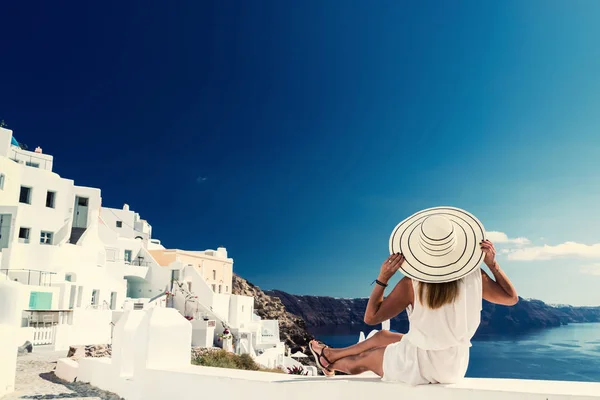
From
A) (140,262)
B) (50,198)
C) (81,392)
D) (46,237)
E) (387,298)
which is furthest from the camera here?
(140,262)

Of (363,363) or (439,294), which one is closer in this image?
(439,294)

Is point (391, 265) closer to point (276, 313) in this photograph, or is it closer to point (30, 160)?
point (30, 160)

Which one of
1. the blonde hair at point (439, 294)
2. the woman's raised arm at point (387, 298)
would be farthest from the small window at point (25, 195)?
the blonde hair at point (439, 294)

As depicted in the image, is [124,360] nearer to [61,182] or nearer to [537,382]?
[537,382]

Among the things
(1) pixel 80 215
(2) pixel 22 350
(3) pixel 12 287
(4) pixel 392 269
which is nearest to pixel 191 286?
(1) pixel 80 215

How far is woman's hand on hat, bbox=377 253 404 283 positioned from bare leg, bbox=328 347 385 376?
519mm

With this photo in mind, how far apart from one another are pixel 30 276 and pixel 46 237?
206 inches

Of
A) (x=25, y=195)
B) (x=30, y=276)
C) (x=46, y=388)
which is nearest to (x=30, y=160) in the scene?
(x=25, y=195)

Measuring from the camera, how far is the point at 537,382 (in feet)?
10.2

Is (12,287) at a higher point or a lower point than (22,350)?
higher

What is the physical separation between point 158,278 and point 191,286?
99.4 inches

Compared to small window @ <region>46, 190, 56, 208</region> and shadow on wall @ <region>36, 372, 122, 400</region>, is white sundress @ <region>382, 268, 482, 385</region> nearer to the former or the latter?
shadow on wall @ <region>36, 372, 122, 400</region>

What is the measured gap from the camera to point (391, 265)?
3.38m

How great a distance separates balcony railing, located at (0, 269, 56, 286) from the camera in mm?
21250
